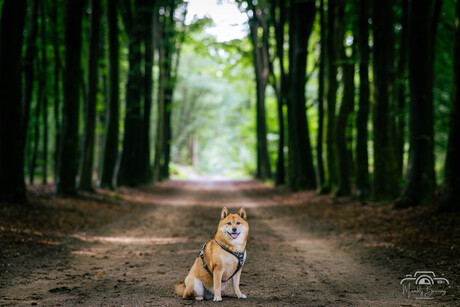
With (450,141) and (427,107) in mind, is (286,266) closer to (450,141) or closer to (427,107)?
(450,141)

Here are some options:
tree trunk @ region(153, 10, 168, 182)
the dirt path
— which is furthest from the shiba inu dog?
tree trunk @ region(153, 10, 168, 182)

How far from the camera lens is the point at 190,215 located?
13914 mm

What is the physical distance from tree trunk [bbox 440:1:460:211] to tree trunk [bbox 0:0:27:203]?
36.6 feet

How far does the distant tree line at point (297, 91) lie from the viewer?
11211 mm

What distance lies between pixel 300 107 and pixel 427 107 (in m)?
10.2

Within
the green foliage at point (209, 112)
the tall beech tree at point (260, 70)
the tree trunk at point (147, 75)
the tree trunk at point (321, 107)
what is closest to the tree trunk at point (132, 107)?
the tree trunk at point (147, 75)

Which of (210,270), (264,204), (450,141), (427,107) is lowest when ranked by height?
(264,204)

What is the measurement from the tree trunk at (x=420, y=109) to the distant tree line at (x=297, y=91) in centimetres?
3

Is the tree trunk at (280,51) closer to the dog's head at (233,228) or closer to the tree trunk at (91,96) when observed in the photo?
the tree trunk at (91,96)

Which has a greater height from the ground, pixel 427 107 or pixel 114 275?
pixel 427 107

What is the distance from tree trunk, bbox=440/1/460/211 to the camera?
30.8ft

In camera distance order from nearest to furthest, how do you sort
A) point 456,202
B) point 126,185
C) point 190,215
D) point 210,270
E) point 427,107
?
1. point 210,270
2. point 456,202
3. point 427,107
4. point 190,215
5. point 126,185

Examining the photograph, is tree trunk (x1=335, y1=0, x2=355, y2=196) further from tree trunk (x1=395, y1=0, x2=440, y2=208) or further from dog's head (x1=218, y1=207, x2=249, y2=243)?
dog's head (x1=218, y1=207, x2=249, y2=243)

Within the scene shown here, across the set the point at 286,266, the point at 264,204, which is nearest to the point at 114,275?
the point at 286,266
